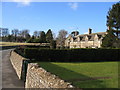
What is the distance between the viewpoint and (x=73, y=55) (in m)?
28.4

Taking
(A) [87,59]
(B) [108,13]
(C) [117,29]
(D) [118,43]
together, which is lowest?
(A) [87,59]

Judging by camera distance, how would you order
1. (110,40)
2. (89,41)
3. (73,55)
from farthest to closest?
(89,41)
(110,40)
(73,55)

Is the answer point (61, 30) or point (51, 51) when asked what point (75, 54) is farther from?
point (61, 30)

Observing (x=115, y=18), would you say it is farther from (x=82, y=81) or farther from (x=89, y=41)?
(x=82, y=81)

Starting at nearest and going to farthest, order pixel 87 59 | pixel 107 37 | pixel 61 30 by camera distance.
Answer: pixel 87 59 < pixel 107 37 < pixel 61 30

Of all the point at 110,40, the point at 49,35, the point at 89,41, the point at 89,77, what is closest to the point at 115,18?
the point at 110,40

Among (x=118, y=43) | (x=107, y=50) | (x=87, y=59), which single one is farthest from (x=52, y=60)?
(x=118, y=43)

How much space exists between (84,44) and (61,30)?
32.2m

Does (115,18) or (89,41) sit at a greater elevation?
(115,18)

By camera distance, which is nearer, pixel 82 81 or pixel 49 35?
pixel 82 81

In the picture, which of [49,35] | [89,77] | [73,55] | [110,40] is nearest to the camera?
[89,77]

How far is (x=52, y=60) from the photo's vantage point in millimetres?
27469

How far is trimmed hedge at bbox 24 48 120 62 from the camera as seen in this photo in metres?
27.2

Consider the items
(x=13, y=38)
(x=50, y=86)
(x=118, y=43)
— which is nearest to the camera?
(x=50, y=86)
